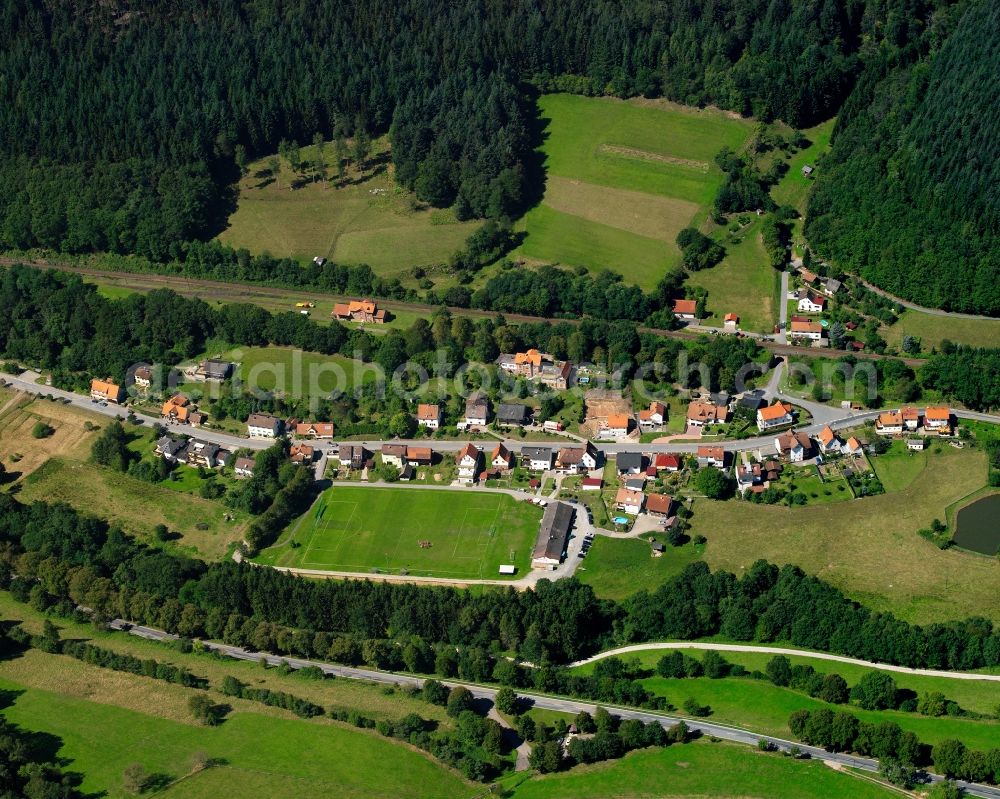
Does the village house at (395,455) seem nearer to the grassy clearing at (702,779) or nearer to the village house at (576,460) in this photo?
the village house at (576,460)

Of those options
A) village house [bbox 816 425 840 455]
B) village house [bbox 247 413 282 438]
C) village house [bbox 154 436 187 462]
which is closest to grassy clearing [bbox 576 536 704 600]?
village house [bbox 816 425 840 455]

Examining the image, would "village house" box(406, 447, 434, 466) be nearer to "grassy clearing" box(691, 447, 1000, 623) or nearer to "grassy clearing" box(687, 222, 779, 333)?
"grassy clearing" box(691, 447, 1000, 623)

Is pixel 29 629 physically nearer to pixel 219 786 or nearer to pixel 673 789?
pixel 219 786

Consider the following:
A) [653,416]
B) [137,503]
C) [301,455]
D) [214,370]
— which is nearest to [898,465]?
[653,416]

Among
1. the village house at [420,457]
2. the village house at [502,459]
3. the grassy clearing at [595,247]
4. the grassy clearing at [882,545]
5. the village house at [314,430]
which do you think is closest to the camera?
the grassy clearing at [882,545]

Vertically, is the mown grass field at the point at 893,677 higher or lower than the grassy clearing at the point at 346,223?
lower

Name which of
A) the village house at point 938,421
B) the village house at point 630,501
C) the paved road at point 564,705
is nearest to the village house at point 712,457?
the village house at point 630,501
